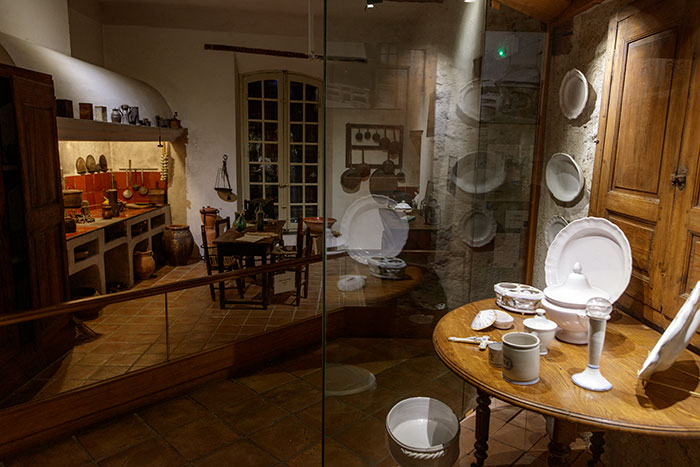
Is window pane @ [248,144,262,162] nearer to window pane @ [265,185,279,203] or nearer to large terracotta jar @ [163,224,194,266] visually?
window pane @ [265,185,279,203]

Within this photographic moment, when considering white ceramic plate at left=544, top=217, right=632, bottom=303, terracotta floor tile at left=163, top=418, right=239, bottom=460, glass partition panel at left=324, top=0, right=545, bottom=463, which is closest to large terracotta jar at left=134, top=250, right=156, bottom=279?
terracotta floor tile at left=163, top=418, right=239, bottom=460

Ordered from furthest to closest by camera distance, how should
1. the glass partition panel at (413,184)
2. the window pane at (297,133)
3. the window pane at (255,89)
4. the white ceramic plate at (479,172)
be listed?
the window pane at (297,133), the window pane at (255,89), the white ceramic plate at (479,172), the glass partition panel at (413,184)

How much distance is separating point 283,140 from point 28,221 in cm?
428

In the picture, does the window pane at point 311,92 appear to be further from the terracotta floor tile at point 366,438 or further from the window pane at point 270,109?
the terracotta floor tile at point 366,438

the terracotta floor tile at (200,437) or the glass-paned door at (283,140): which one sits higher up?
the glass-paned door at (283,140)

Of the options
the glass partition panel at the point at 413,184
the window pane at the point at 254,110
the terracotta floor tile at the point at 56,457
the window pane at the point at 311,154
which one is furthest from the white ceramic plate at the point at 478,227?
the window pane at the point at 254,110

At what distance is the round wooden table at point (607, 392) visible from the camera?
1307 millimetres

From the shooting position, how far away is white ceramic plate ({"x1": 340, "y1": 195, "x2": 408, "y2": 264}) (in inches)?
77.5

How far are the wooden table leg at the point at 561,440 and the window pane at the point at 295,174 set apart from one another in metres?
5.94

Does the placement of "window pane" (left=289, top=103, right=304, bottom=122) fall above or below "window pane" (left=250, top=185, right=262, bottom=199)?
above

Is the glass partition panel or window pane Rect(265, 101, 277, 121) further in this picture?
window pane Rect(265, 101, 277, 121)

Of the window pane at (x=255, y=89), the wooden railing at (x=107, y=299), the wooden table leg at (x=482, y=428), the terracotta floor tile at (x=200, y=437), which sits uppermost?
the window pane at (x=255, y=89)

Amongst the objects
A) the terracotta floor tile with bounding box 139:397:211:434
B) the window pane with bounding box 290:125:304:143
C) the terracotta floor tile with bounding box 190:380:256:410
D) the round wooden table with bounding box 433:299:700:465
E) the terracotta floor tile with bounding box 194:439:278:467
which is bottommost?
the terracotta floor tile with bounding box 194:439:278:467

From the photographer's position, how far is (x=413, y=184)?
2211mm
